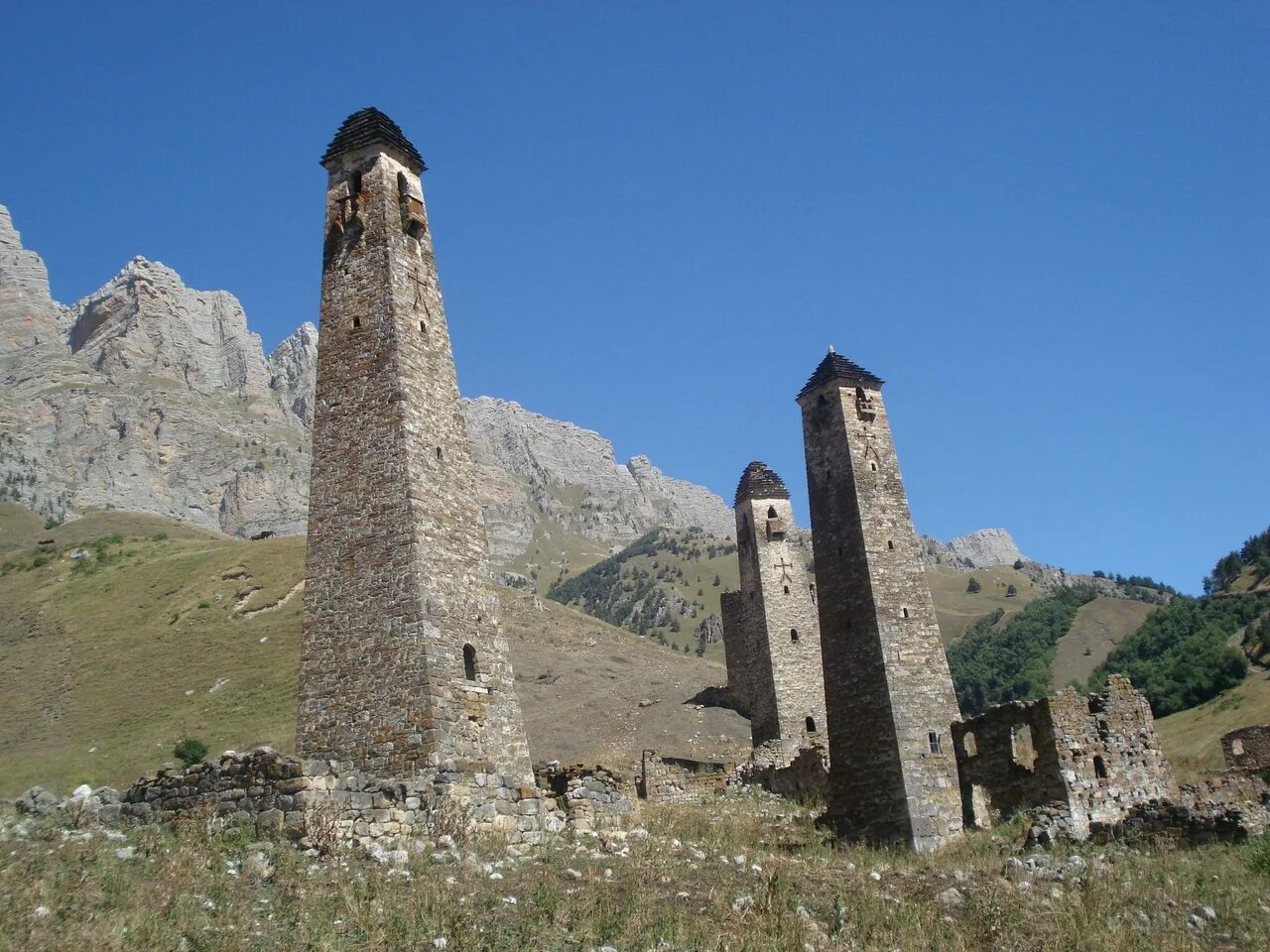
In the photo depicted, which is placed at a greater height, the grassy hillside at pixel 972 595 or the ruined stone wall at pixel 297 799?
the grassy hillside at pixel 972 595

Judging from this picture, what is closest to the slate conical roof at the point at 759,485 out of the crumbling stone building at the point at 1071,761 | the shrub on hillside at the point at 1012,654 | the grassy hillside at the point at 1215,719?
the grassy hillside at the point at 1215,719

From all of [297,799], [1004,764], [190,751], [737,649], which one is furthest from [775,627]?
[297,799]

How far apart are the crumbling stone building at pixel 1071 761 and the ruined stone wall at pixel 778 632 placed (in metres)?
14.3

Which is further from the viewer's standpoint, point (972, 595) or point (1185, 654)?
point (972, 595)

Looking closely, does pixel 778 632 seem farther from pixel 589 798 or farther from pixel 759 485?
pixel 589 798

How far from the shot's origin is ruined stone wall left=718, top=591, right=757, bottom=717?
40406 millimetres

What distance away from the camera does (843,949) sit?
9.21 m

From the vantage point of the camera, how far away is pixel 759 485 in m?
40.3

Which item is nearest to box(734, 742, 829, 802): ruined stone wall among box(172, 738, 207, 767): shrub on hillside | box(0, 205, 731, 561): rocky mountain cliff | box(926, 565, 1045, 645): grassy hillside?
box(172, 738, 207, 767): shrub on hillside

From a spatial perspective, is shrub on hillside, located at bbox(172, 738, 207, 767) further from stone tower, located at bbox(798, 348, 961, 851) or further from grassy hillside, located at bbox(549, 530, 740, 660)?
grassy hillside, located at bbox(549, 530, 740, 660)

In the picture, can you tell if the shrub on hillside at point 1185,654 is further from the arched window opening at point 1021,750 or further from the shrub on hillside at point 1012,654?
the arched window opening at point 1021,750

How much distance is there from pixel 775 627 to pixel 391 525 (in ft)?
77.2

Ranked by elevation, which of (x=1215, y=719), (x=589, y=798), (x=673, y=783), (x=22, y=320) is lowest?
(x=589, y=798)

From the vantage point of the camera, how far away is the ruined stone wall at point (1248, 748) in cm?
2655
